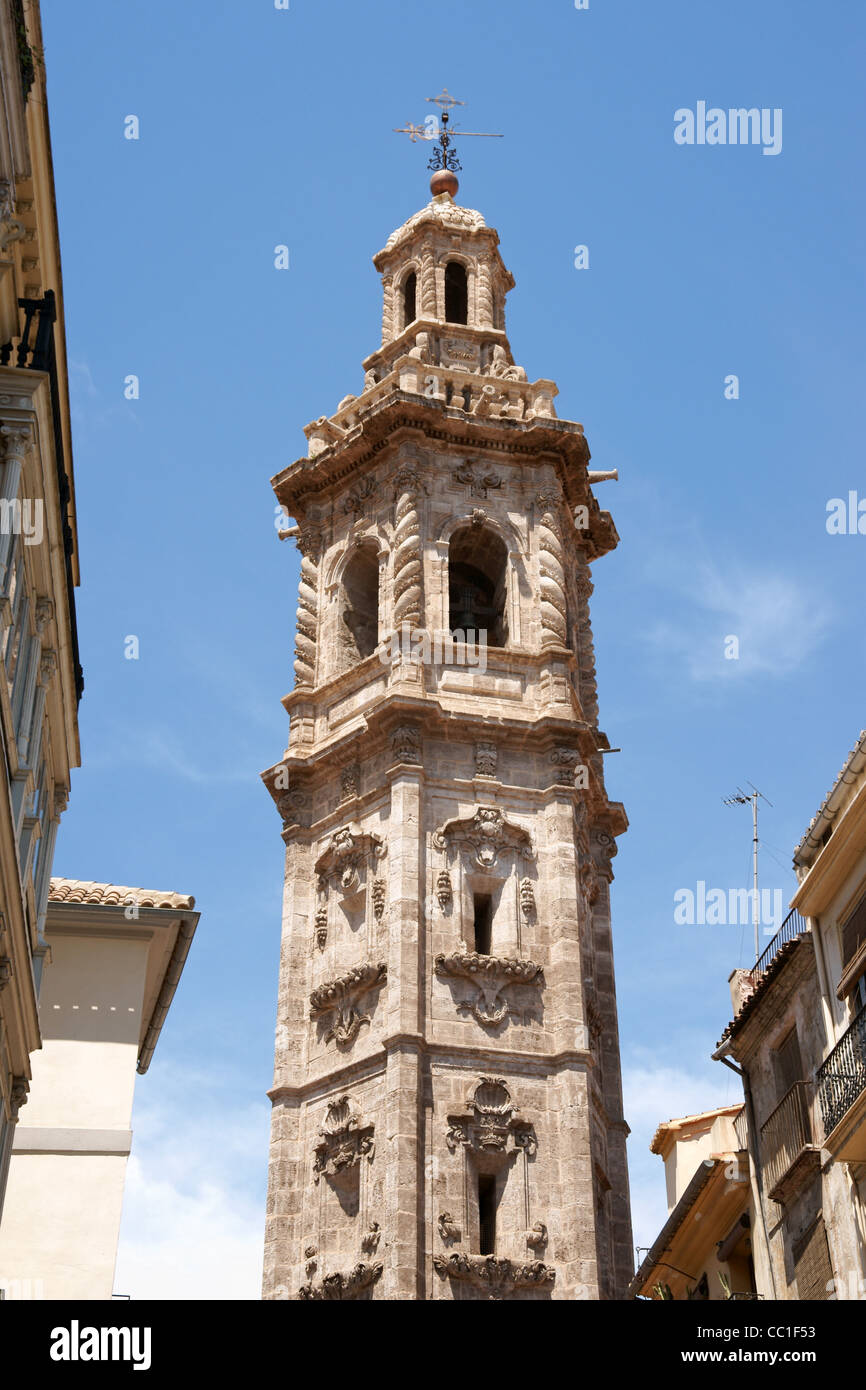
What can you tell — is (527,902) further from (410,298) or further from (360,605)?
(410,298)

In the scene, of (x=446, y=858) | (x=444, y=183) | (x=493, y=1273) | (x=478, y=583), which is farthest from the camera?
(x=444, y=183)

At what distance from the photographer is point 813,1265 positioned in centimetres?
2431

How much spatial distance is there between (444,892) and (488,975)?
164cm

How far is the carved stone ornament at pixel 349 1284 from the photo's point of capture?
28.5 meters

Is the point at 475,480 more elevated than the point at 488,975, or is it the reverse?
the point at 475,480

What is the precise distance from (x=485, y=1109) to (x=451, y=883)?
406 centimetres

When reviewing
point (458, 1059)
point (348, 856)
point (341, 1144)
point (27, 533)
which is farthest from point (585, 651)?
point (27, 533)

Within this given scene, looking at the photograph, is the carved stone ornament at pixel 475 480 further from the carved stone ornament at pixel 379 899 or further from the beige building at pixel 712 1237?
the beige building at pixel 712 1237

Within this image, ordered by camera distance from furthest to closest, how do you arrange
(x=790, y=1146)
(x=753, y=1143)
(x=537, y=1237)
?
(x=537, y=1237) → (x=753, y=1143) → (x=790, y=1146)

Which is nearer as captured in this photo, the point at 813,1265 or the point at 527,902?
the point at 813,1265

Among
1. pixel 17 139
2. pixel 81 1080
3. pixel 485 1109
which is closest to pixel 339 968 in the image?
pixel 485 1109

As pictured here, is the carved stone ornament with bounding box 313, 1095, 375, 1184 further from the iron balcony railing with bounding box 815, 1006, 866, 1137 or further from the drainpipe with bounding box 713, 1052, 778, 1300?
the iron balcony railing with bounding box 815, 1006, 866, 1137

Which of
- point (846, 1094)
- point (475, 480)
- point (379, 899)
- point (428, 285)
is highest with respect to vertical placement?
point (428, 285)

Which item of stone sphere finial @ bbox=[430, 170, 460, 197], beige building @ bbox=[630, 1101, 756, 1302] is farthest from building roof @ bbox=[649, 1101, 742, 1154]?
stone sphere finial @ bbox=[430, 170, 460, 197]
